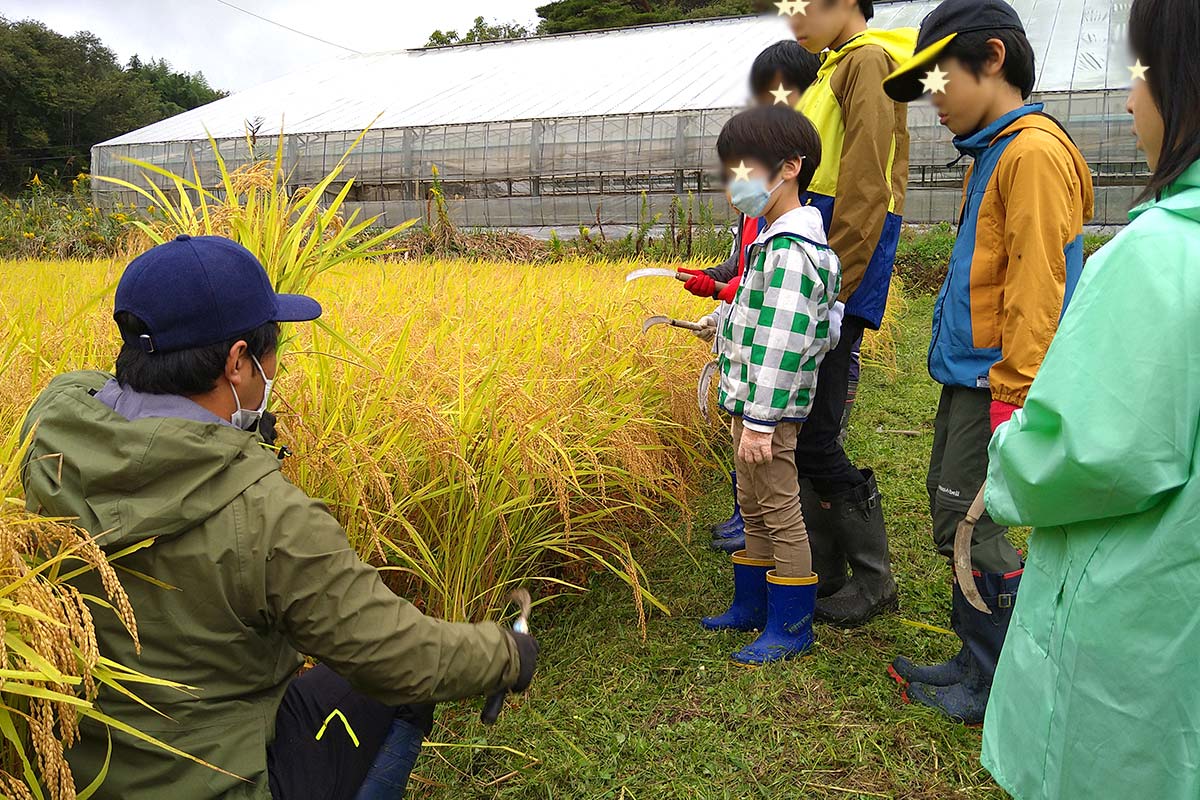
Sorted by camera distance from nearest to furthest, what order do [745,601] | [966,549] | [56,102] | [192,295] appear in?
[192,295], [966,549], [745,601], [56,102]

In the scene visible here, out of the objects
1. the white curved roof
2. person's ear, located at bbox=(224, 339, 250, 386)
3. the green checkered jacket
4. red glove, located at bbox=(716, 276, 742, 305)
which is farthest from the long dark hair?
the white curved roof

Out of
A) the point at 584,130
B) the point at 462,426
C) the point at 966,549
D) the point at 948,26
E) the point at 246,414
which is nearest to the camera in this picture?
the point at 246,414

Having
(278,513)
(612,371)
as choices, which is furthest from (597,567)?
(278,513)

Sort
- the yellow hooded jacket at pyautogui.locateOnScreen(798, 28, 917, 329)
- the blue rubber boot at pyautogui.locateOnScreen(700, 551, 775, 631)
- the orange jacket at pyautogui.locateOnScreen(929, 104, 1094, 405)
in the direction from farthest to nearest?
the blue rubber boot at pyautogui.locateOnScreen(700, 551, 775, 631), the yellow hooded jacket at pyautogui.locateOnScreen(798, 28, 917, 329), the orange jacket at pyautogui.locateOnScreen(929, 104, 1094, 405)

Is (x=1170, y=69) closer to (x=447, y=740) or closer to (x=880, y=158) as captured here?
(x=880, y=158)

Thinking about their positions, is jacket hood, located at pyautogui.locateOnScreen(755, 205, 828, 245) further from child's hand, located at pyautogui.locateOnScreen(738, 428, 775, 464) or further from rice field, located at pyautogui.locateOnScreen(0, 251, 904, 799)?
rice field, located at pyautogui.locateOnScreen(0, 251, 904, 799)

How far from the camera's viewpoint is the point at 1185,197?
0.92m

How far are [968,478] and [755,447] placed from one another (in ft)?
1.56

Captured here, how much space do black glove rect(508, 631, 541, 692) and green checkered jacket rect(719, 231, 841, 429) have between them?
87cm

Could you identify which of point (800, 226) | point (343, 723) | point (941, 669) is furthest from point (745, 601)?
point (343, 723)

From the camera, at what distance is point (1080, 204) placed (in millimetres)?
1709

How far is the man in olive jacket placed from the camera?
1.05m

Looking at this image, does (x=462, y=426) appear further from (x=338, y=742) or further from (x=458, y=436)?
(x=338, y=742)

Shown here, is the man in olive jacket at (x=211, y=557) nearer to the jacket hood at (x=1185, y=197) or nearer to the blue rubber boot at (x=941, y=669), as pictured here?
the jacket hood at (x=1185, y=197)
